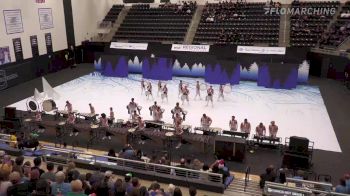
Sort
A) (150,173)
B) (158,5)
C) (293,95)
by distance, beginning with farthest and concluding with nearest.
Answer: (158,5)
(293,95)
(150,173)

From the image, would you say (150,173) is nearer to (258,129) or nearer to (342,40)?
(258,129)

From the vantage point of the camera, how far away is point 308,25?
95.0 feet

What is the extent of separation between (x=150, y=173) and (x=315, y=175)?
602cm

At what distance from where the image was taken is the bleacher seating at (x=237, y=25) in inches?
1132

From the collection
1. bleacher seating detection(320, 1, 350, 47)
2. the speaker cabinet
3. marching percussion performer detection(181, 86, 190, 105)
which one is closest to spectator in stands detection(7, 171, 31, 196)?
the speaker cabinet

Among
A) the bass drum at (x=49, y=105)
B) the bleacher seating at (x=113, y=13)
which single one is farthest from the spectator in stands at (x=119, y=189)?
the bleacher seating at (x=113, y=13)

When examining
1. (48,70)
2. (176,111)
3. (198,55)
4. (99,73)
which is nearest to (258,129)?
(176,111)

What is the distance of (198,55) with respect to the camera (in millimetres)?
27656

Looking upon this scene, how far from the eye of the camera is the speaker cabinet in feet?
43.5

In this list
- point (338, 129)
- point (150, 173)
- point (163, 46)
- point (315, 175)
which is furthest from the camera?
point (163, 46)

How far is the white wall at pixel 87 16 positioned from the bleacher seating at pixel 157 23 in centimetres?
299

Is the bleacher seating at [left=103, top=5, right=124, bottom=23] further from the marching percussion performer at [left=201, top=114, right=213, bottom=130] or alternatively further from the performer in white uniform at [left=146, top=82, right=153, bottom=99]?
the marching percussion performer at [left=201, top=114, right=213, bottom=130]

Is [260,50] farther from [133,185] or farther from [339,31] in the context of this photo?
[133,185]

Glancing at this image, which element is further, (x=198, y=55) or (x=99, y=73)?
(x=99, y=73)
